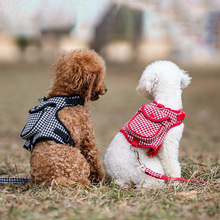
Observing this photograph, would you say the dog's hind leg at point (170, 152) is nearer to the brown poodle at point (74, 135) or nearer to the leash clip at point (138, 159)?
the leash clip at point (138, 159)

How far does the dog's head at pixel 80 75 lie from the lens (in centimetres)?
299

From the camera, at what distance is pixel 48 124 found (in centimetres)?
281

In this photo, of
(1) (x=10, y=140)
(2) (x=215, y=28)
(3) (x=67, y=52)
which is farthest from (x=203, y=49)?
(3) (x=67, y=52)

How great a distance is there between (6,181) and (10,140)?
115 inches

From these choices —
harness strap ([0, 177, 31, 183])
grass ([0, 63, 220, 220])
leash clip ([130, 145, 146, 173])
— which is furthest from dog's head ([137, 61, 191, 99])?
harness strap ([0, 177, 31, 183])

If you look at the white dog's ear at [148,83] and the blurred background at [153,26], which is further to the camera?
the blurred background at [153,26]

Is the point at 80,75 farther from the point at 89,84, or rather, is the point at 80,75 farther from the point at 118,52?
the point at 118,52

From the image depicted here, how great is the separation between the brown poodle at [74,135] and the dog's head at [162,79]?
41 cm

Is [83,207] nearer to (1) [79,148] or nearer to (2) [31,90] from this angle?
(1) [79,148]

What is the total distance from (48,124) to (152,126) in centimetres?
86

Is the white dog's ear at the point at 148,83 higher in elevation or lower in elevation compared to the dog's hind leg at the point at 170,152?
higher

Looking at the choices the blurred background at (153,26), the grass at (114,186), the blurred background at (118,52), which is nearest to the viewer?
the grass at (114,186)

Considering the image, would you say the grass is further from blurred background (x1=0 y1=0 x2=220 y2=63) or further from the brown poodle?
blurred background (x1=0 y1=0 x2=220 y2=63)

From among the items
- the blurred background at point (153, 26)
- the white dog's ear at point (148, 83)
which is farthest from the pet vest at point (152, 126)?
the blurred background at point (153, 26)
